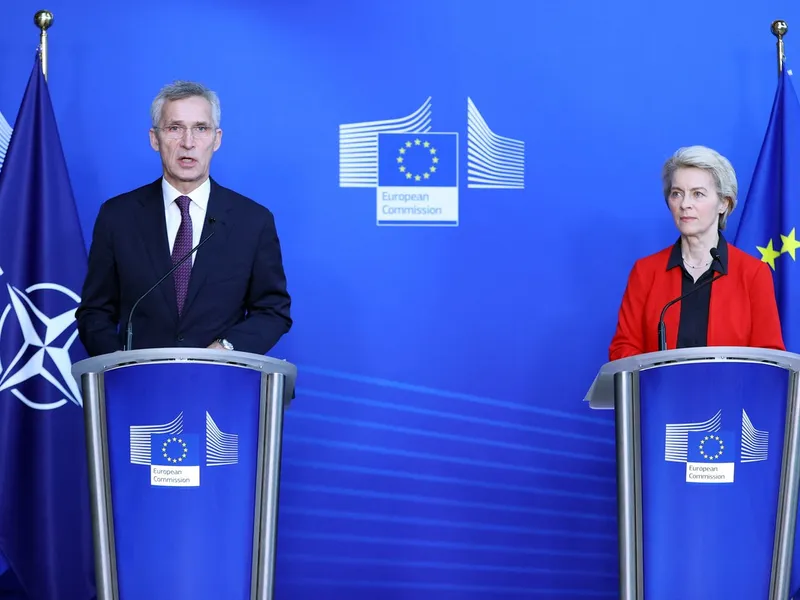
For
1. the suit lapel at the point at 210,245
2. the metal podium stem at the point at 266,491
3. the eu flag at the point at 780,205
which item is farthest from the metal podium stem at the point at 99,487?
the eu flag at the point at 780,205

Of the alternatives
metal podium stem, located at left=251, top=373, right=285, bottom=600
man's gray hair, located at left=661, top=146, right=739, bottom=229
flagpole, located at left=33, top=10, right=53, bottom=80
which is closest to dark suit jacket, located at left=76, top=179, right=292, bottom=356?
metal podium stem, located at left=251, top=373, right=285, bottom=600

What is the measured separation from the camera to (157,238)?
121 inches

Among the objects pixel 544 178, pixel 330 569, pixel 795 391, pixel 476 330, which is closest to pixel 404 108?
pixel 544 178

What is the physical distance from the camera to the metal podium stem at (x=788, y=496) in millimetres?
2416

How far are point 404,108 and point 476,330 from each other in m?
0.84

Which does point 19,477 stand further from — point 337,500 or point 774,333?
point 774,333

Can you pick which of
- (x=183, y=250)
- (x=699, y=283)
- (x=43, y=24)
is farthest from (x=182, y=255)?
(x=699, y=283)

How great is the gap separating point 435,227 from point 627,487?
64.7 inches

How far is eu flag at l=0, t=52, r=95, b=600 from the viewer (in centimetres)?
361

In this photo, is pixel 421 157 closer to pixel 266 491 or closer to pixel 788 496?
pixel 266 491

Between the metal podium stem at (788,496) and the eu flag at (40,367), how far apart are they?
7.34 ft

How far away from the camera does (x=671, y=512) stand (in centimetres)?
240

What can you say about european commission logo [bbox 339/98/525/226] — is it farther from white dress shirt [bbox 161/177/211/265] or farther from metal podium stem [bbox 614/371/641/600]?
metal podium stem [bbox 614/371/641/600]

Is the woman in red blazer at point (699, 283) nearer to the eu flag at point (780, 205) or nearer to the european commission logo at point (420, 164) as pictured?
the eu flag at point (780, 205)
